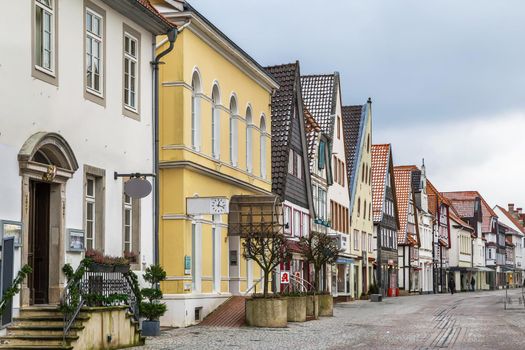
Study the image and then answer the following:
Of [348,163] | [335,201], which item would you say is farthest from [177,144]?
[348,163]

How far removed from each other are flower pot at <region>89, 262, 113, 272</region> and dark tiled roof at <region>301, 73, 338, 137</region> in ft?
117

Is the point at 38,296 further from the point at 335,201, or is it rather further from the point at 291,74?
the point at 335,201

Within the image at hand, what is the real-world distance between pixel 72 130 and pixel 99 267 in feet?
9.04

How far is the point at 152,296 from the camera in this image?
23.8 m

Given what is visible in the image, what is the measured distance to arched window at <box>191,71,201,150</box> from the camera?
2986cm

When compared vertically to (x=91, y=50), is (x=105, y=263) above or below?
below

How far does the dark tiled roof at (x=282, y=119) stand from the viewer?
1655 inches

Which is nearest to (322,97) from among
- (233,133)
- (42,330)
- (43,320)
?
(233,133)

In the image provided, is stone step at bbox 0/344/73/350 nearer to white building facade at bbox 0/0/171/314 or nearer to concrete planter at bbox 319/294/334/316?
white building facade at bbox 0/0/171/314

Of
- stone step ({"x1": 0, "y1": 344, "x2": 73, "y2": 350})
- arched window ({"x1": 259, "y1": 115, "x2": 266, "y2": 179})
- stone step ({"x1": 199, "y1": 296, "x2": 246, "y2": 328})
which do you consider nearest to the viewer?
stone step ({"x1": 0, "y1": 344, "x2": 73, "y2": 350})

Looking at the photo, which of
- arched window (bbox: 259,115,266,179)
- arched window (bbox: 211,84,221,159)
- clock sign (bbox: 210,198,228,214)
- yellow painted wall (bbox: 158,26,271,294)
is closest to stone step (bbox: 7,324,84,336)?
clock sign (bbox: 210,198,228,214)

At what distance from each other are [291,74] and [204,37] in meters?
13.9

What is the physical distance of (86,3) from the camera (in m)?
21.6

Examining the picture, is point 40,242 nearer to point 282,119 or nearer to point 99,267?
point 99,267
